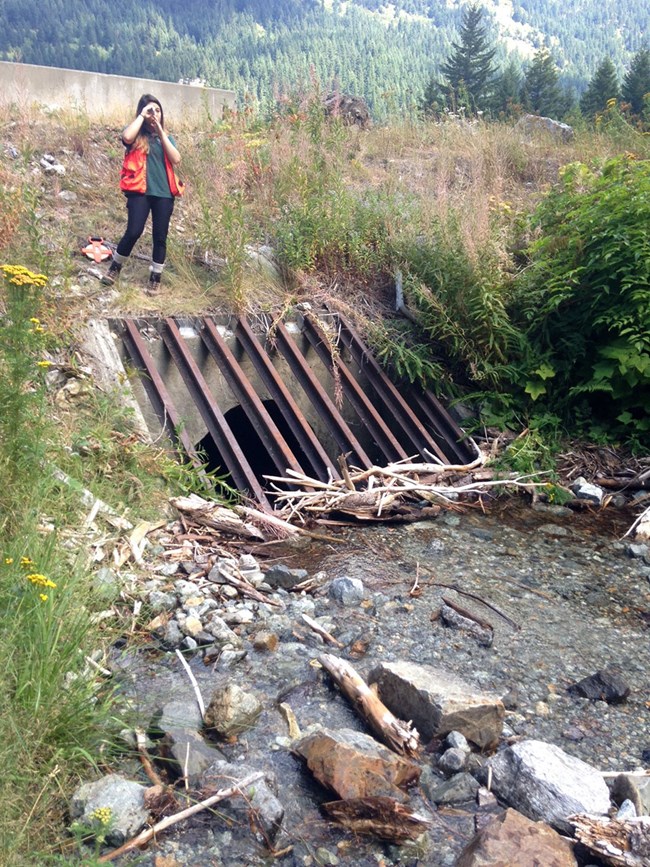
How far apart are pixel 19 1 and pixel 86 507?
80043mm

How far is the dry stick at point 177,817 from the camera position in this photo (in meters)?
2.09

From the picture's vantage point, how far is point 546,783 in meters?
2.43

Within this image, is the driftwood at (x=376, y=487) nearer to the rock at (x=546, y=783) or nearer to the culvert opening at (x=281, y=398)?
the culvert opening at (x=281, y=398)

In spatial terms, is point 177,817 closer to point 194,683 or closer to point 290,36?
point 194,683

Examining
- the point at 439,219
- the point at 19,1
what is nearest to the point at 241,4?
the point at 19,1

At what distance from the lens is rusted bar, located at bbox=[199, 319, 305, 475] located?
546 centimetres

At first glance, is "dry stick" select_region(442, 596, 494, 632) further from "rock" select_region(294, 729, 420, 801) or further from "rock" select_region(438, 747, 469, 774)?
"rock" select_region(294, 729, 420, 801)

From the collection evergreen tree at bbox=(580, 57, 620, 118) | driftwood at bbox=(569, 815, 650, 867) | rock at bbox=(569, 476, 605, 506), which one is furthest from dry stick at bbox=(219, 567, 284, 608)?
evergreen tree at bbox=(580, 57, 620, 118)

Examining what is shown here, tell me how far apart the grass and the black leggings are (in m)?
0.36

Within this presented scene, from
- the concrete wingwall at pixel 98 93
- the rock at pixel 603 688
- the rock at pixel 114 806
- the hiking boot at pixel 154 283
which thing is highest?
the concrete wingwall at pixel 98 93

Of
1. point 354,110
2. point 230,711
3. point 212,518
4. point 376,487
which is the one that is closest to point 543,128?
point 354,110

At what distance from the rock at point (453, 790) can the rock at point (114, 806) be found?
961 millimetres

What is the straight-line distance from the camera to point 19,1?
67.7 metres

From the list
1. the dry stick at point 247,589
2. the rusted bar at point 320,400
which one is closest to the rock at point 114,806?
the dry stick at point 247,589
